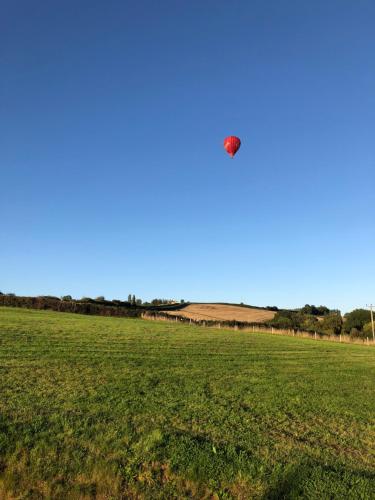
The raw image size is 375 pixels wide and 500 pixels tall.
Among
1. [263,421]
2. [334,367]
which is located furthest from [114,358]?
[334,367]

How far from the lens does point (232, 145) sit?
1299 inches

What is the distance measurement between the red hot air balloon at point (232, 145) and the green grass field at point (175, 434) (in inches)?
821

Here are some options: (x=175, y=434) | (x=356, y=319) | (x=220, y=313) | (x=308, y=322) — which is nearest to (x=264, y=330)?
(x=308, y=322)

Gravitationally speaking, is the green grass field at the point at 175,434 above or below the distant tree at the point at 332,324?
below

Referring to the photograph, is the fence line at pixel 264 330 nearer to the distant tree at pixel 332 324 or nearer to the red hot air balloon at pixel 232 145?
the distant tree at pixel 332 324

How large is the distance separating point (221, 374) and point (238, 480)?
1061cm

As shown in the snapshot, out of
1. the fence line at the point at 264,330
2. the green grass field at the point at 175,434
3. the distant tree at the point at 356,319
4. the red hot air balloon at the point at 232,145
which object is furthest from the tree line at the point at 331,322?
the green grass field at the point at 175,434

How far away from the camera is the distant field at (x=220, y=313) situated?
8719 centimetres

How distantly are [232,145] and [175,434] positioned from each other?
27.7 m

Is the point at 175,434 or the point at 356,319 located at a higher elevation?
the point at 356,319

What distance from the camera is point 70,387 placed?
12.3 m

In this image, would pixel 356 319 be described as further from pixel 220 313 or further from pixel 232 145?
pixel 232 145

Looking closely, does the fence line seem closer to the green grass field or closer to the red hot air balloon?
the red hot air balloon

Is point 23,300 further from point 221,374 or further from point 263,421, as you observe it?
point 263,421
